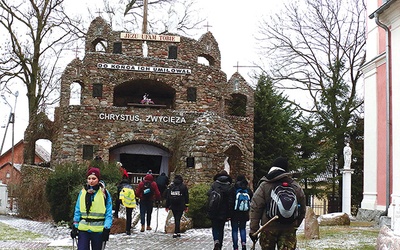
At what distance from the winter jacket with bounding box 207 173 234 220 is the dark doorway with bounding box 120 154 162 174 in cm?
1626

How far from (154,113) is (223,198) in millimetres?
15747

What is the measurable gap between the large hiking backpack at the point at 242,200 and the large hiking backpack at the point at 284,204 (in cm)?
379

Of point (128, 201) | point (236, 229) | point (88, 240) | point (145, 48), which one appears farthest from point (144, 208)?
point (145, 48)

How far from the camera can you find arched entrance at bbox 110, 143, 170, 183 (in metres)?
26.3

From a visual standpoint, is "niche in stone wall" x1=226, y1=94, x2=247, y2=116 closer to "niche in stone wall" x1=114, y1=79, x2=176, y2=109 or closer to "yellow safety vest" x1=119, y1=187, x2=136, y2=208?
"niche in stone wall" x1=114, y1=79, x2=176, y2=109

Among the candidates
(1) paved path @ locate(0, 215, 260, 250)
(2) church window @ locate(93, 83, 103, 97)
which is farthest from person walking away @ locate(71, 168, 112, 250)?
(2) church window @ locate(93, 83, 103, 97)

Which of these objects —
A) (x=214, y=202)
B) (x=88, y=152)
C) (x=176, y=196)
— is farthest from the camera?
(x=88, y=152)

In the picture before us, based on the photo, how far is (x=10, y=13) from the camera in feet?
101

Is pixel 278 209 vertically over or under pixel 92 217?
over

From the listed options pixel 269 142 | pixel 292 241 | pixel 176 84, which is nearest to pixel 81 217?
pixel 292 241

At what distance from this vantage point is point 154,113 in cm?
2586

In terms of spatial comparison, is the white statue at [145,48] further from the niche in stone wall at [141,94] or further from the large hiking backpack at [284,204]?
the large hiking backpack at [284,204]

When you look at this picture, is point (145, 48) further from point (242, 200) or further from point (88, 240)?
point (88, 240)

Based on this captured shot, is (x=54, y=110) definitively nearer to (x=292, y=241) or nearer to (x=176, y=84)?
(x=176, y=84)
